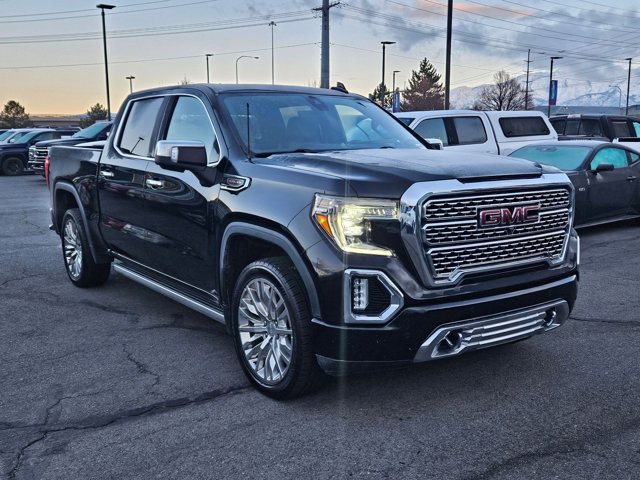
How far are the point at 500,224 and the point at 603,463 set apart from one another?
52.5 inches

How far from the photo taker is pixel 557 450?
11.0ft

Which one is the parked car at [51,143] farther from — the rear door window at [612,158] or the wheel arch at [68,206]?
the rear door window at [612,158]

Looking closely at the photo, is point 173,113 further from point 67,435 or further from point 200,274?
point 67,435

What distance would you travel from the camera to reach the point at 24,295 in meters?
6.69

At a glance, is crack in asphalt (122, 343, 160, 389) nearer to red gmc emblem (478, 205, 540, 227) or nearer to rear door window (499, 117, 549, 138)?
red gmc emblem (478, 205, 540, 227)

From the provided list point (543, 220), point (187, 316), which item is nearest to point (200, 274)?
point (187, 316)

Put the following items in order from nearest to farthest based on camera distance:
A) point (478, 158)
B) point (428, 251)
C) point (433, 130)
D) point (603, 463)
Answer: point (603, 463), point (428, 251), point (478, 158), point (433, 130)

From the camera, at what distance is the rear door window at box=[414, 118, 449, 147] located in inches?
502

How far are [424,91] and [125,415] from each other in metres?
98.5

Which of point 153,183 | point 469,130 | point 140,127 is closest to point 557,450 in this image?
point 153,183

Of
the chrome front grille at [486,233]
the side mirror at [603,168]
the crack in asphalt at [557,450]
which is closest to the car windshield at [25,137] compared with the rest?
the side mirror at [603,168]

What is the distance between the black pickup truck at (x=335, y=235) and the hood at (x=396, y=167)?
1cm

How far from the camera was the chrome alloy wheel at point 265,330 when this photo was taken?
393 centimetres

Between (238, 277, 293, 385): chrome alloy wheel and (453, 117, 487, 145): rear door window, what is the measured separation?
31.8 feet
